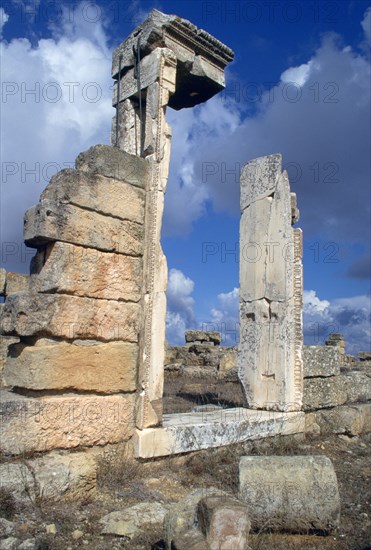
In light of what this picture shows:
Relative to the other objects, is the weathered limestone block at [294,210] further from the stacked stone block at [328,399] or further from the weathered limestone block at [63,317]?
the weathered limestone block at [63,317]

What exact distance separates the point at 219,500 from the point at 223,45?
5.86 meters

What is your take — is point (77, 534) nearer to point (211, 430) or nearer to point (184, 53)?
point (211, 430)

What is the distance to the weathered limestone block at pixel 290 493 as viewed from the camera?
4.13 m

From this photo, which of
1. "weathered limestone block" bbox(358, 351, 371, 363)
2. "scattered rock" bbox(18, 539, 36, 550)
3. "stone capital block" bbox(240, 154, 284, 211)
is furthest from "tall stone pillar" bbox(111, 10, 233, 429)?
"weathered limestone block" bbox(358, 351, 371, 363)

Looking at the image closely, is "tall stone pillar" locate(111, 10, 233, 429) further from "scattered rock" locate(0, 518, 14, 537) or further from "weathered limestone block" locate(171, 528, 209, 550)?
"weathered limestone block" locate(171, 528, 209, 550)

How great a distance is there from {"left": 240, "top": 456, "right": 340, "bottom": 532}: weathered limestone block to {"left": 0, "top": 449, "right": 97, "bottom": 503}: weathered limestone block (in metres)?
1.46

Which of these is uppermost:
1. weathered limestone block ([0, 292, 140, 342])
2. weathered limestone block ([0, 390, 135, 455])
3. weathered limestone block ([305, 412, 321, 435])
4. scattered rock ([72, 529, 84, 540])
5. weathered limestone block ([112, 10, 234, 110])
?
weathered limestone block ([112, 10, 234, 110])

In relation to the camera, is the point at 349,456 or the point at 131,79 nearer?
the point at 131,79

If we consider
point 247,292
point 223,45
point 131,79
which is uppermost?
point 223,45

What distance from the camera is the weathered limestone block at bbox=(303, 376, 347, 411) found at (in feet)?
25.8

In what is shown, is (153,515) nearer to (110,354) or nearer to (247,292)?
(110,354)

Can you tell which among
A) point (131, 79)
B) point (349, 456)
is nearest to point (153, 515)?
point (349, 456)

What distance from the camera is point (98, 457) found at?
502 cm

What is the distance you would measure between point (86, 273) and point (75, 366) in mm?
937
